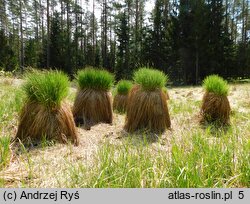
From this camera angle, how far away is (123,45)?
960 inches

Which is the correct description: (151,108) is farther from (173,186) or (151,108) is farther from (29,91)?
(173,186)

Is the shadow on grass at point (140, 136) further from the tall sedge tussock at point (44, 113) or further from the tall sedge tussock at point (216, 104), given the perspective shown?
the tall sedge tussock at point (216, 104)

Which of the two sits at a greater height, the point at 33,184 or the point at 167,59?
the point at 167,59

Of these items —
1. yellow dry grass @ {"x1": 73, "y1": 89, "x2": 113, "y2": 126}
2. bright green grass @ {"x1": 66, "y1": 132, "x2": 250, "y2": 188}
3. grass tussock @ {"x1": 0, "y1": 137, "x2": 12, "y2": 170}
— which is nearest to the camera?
bright green grass @ {"x1": 66, "y1": 132, "x2": 250, "y2": 188}

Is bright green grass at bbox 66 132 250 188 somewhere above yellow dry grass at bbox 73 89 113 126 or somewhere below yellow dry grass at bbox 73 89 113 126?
below

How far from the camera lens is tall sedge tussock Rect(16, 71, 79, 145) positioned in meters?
2.94

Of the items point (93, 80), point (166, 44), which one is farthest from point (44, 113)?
point (166, 44)

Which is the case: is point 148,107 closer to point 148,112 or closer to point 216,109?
point 148,112

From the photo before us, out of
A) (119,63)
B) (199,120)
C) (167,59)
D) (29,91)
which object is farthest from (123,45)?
(29,91)

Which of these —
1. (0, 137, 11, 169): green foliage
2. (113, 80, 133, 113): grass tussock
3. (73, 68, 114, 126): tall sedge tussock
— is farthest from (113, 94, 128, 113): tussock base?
(0, 137, 11, 169): green foliage

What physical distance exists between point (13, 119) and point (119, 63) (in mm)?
21441

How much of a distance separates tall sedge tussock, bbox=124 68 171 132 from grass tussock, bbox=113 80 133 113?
7.43 feet

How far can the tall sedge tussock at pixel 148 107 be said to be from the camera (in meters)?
4.06

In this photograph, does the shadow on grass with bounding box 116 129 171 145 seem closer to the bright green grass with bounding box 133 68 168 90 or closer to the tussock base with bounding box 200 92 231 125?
the bright green grass with bounding box 133 68 168 90
